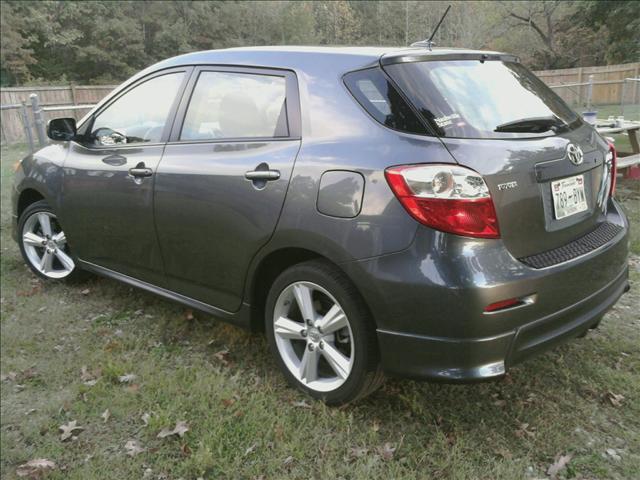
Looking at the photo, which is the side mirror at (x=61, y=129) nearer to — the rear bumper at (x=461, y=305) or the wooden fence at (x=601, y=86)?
the rear bumper at (x=461, y=305)

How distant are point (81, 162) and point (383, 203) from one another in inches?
100.0

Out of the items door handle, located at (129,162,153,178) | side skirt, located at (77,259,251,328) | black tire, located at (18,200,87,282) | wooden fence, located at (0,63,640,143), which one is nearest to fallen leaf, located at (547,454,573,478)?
side skirt, located at (77,259,251,328)

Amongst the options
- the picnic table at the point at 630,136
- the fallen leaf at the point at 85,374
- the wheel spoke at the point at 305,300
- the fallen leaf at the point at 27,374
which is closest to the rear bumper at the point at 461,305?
the wheel spoke at the point at 305,300

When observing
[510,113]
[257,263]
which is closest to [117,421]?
[257,263]

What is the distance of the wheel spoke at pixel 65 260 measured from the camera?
4.49m

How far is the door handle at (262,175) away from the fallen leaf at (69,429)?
1.48 metres

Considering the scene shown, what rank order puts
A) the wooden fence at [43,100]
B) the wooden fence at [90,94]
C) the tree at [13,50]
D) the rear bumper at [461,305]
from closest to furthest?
1. the rear bumper at [461,305]
2. the wooden fence at [90,94]
3. the wooden fence at [43,100]
4. the tree at [13,50]

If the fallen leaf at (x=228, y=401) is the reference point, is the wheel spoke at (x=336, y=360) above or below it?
above

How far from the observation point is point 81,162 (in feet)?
13.0

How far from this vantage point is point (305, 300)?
2.74 m

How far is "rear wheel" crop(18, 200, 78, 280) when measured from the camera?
14.7ft

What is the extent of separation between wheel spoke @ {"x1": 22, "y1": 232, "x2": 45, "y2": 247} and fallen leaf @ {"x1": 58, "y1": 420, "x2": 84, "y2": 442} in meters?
2.18

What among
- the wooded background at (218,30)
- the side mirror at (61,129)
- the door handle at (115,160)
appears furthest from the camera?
the wooded background at (218,30)

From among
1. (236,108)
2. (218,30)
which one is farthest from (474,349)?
(218,30)
